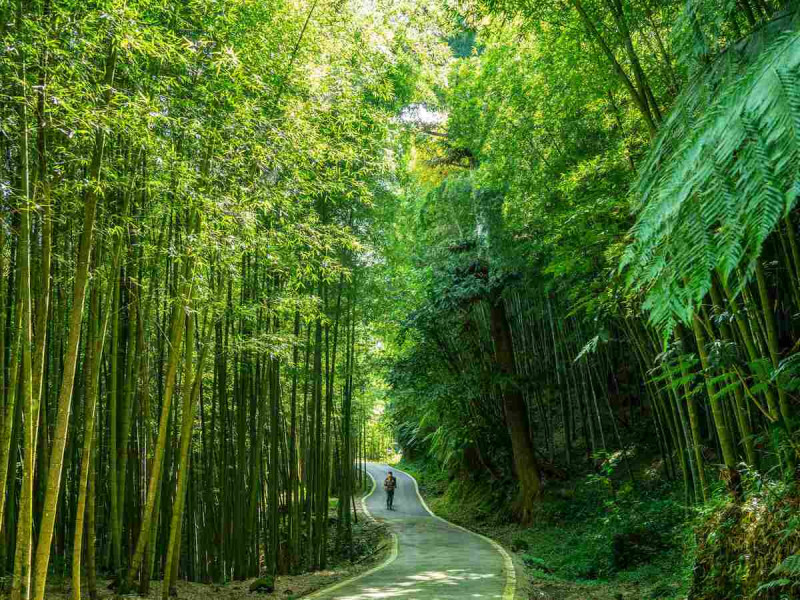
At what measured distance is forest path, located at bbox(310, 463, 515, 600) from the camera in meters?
5.23

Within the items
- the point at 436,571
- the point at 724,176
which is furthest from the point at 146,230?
the point at 436,571

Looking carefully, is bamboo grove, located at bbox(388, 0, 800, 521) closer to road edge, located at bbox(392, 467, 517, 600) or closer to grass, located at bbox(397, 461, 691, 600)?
grass, located at bbox(397, 461, 691, 600)

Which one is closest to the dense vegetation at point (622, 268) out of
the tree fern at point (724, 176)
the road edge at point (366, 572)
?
the tree fern at point (724, 176)

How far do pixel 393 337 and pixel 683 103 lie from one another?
1055cm

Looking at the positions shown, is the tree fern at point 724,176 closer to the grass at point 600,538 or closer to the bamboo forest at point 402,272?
the bamboo forest at point 402,272

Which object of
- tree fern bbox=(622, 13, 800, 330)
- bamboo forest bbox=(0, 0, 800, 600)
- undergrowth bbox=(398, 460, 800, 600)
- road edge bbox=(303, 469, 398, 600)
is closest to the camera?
tree fern bbox=(622, 13, 800, 330)

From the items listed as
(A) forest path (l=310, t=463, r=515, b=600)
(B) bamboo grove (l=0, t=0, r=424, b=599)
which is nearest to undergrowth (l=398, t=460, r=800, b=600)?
(A) forest path (l=310, t=463, r=515, b=600)

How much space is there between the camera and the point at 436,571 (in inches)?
254

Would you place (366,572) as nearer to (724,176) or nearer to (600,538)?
Answer: (600,538)

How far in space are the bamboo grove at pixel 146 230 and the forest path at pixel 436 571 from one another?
175cm

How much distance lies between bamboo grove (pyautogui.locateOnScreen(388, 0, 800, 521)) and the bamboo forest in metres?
0.03

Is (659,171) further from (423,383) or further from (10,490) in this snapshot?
(423,383)

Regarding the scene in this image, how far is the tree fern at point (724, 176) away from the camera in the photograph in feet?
4.84

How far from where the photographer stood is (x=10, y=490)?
526 cm
